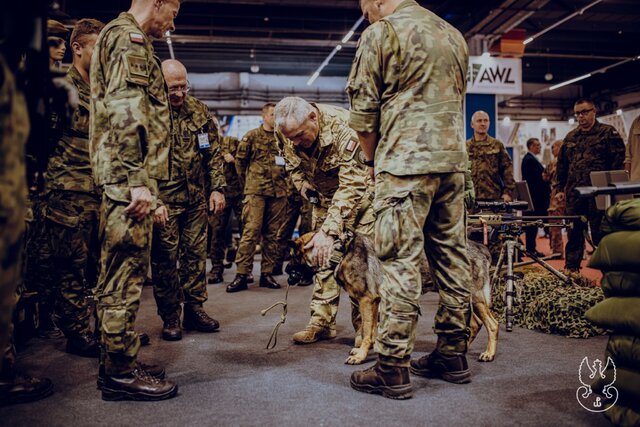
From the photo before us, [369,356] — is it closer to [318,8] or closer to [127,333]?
[127,333]

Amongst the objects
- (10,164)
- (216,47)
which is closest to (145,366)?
(10,164)

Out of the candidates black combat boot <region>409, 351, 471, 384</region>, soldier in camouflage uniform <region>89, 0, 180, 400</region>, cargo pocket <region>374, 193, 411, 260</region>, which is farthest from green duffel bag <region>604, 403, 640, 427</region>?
soldier in camouflage uniform <region>89, 0, 180, 400</region>

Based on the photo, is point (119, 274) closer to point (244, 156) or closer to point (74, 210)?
point (74, 210)

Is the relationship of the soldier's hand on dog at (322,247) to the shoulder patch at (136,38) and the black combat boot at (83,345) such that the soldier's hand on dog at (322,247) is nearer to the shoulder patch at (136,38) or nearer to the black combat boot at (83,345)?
the shoulder patch at (136,38)

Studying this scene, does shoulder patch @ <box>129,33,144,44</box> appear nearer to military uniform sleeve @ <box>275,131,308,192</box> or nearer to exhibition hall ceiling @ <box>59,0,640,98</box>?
military uniform sleeve @ <box>275,131,308,192</box>

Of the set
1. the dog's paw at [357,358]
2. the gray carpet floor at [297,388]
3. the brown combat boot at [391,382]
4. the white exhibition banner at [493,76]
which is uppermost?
the white exhibition banner at [493,76]

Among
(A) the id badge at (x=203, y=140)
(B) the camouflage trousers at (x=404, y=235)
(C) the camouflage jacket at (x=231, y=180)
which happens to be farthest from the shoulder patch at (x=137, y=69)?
(C) the camouflage jacket at (x=231, y=180)

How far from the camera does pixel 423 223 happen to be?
2500 mm

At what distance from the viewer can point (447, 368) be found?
9.07 ft

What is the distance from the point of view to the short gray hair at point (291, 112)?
331cm

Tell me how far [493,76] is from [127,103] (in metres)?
8.65

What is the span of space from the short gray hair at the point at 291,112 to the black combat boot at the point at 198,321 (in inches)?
61.4

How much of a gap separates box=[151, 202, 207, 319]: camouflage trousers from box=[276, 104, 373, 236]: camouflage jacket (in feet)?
2.58

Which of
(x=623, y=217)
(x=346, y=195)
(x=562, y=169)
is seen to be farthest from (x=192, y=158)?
(x=562, y=169)
